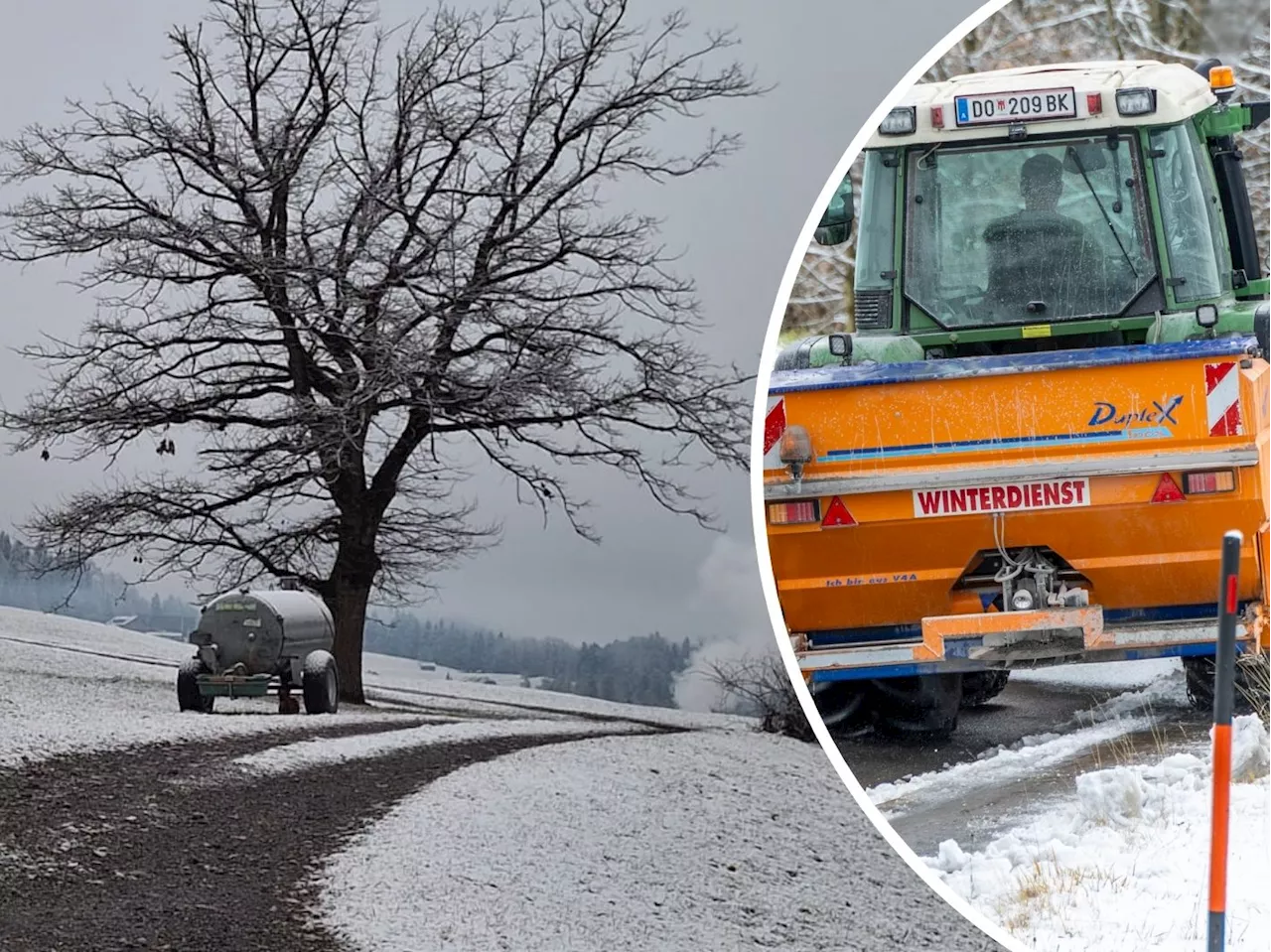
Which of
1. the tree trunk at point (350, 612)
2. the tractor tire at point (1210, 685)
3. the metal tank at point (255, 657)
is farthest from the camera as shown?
the tree trunk at point (350, 612)

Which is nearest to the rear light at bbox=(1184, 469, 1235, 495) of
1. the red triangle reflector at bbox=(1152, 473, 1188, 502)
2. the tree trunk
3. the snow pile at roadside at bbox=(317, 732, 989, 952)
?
the red triangle reflector at bbox=(1152, 473, 1188, 502)

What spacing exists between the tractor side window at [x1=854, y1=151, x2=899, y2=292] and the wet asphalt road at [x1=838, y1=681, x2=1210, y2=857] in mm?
1140

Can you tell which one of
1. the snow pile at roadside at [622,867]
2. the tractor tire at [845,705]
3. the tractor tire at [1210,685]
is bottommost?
the snow pile at roadside at [622,867]

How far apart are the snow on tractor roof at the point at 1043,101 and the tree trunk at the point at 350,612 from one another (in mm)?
5068

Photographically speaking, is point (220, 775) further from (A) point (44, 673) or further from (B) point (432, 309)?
(B) point (432, 309)

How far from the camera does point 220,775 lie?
6.12 metres

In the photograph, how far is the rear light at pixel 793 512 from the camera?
3322mm

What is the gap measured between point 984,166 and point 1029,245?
0.84 ft

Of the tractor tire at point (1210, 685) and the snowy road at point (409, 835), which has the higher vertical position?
the tractor tire at point (1210, 685)

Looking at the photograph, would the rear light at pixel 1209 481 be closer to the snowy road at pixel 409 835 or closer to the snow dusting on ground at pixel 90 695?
the snowy road at pixel 409 835

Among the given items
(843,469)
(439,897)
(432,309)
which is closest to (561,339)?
(432,309)

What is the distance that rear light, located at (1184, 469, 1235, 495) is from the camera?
3.23 m

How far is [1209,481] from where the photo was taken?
323cm

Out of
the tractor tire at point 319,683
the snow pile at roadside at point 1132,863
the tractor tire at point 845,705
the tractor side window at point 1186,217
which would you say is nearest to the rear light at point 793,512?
the tractor tire at point 845,705
